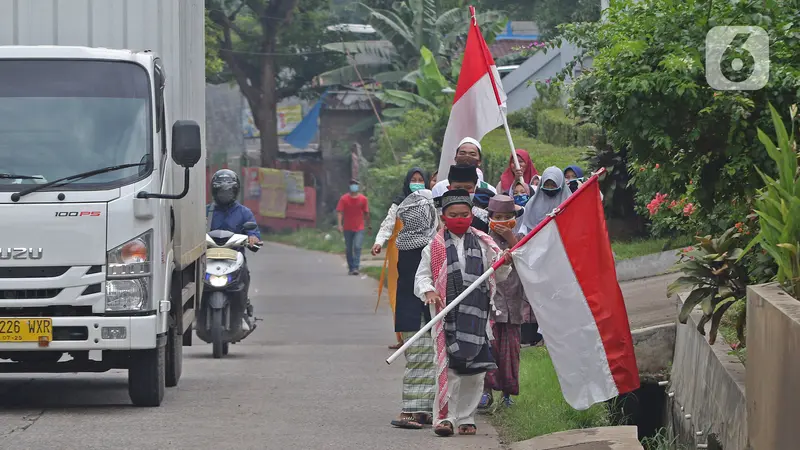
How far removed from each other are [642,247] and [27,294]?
395 inches

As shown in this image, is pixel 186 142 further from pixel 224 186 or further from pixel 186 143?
pixel 224 186

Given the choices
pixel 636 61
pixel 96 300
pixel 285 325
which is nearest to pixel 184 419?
pixel 96 300

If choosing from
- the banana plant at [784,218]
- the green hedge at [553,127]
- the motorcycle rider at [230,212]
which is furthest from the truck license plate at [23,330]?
the green hedge at [553,127]

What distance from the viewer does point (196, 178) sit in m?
12.2

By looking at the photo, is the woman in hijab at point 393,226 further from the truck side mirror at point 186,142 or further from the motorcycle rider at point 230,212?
the motorcycle rider at point 230,212

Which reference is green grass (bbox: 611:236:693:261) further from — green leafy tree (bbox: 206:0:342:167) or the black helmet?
green leafy tree (bbox: 206:0:342:167)

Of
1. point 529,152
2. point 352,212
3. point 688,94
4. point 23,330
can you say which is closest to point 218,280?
point 23,330

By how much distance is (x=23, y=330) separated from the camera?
9172 mm

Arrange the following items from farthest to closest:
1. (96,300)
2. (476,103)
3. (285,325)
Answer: (285,325) < (476,103) < (96,300)

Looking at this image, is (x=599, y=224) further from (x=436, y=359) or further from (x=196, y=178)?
(x=196, y=178)

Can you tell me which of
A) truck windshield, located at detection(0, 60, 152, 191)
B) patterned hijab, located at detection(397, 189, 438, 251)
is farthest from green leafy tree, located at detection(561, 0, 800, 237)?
truck windshield, located at detection(0, 60, 152, 191)

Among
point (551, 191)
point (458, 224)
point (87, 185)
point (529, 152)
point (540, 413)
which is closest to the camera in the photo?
point (458, 224)

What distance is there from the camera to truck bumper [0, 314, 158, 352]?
9.23m

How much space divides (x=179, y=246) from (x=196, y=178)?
5.45ft
